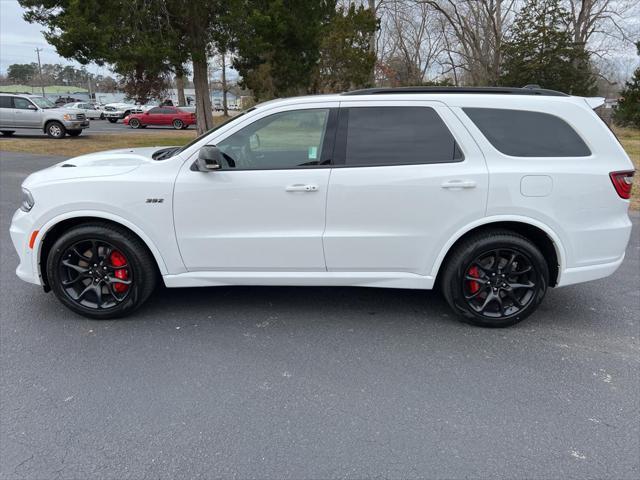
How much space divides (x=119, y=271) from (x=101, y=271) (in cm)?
14

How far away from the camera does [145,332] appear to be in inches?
148

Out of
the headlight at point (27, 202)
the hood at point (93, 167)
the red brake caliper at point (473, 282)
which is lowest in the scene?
the red brake caliper at point (473, 282)

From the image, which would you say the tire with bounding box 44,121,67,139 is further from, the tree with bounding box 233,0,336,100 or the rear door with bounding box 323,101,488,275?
the rear door with bounding box 323,101,488,275

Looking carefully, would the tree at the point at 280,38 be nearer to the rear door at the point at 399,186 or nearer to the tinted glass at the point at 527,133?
the rear door at the point at 399,186

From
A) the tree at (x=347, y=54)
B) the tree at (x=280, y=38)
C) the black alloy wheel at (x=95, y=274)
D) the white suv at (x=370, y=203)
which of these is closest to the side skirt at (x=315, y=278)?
the white suv at (x=370, y=203)

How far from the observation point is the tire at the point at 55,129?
64.2 feet

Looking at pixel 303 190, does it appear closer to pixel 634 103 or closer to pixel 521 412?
pixel 521 412

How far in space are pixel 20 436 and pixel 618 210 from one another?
4319 mm

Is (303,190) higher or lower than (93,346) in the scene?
higher

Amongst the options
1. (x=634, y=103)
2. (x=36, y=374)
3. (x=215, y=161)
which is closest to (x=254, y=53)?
(x=215, y=161)

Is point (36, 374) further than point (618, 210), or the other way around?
point (618, 210)

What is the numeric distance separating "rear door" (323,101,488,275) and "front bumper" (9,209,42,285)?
7.72 feet

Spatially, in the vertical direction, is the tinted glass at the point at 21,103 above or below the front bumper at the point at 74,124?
above

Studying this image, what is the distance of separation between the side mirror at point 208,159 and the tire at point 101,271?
2.79 feet
